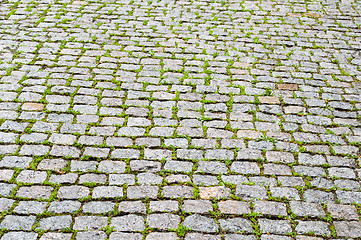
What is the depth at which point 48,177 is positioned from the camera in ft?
13.0

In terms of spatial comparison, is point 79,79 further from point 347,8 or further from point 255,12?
point 347,8

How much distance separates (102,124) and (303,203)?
2.27 meters

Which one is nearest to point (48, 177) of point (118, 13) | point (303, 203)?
point (303, 203)

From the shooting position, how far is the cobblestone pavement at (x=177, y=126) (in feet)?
11.8

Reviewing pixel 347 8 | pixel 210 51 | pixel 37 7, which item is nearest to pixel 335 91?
pixel 210 51

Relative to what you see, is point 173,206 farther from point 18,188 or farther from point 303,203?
point 18,188

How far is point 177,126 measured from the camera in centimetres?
477

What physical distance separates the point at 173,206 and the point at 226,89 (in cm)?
227

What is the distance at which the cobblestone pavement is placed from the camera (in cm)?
360

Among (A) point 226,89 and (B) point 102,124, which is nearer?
(B) point 102,124

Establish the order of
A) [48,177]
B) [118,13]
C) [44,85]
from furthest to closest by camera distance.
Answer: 1. [118,13]
2. [44,85]
3. [48,177]

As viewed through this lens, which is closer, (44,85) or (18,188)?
(18,188)

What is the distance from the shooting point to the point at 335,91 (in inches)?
220

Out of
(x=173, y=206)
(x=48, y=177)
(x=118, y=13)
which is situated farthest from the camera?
(x=118, y=13)
